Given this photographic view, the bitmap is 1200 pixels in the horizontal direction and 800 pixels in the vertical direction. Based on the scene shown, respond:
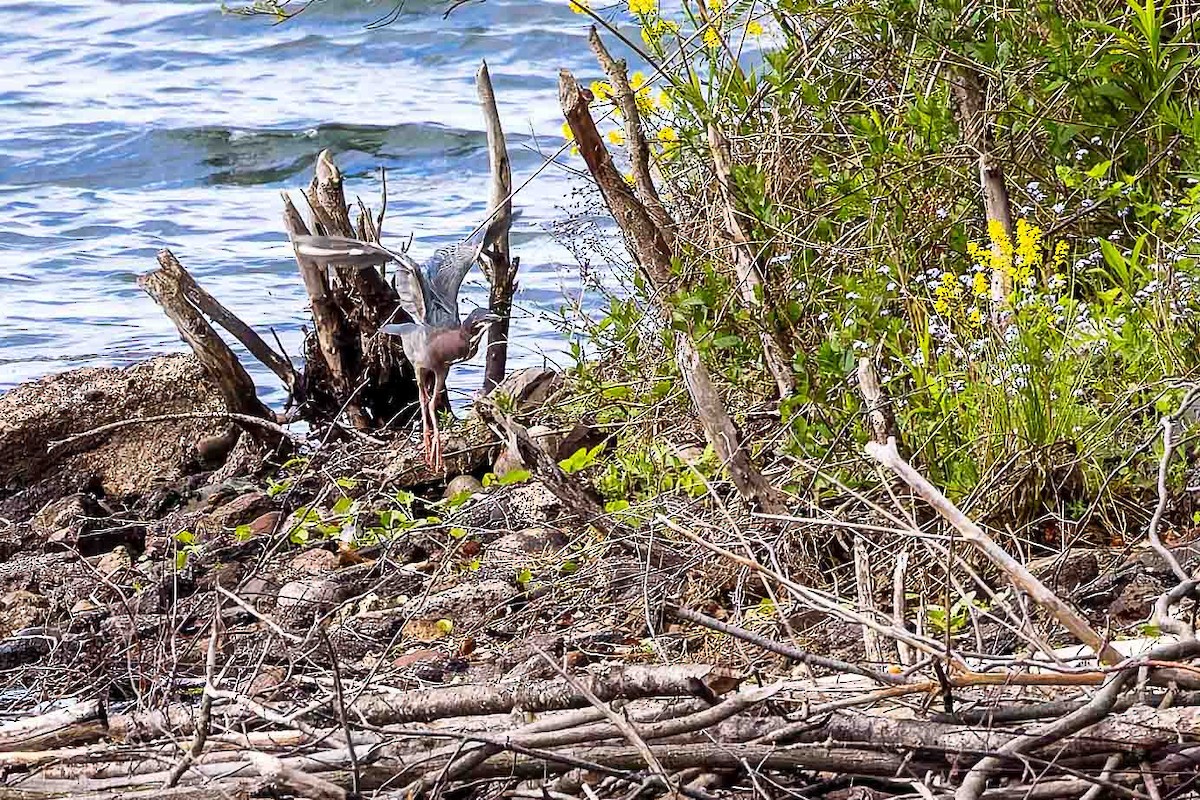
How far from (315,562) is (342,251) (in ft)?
4.07

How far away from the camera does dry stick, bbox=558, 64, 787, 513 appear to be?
3.70 meters

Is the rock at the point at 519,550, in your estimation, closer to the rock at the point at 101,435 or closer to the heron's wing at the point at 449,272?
the heron's wing at the point at 449,272

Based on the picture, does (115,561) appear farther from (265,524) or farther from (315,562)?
(315,562)

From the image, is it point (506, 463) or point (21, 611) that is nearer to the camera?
point (21, 611)

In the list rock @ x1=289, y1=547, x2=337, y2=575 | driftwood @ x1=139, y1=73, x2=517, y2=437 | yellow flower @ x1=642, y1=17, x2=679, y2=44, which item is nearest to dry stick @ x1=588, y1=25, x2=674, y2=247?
yellow flower @ x1=642, y1=17, x2=679, y2=44

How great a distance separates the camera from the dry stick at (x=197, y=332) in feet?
20.3

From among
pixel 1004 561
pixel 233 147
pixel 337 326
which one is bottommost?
pixel 337 326

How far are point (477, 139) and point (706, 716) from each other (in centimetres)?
1024

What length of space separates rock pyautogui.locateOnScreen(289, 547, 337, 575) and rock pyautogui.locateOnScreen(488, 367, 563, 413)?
3.50ft

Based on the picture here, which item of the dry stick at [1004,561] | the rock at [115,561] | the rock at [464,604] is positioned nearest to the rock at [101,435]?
the rock at [115,561]

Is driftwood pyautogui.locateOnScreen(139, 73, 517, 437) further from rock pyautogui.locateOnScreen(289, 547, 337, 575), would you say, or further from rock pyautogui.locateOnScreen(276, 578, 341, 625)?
rock pyautogui.locateOnScreen(276, 578, 341, 625)

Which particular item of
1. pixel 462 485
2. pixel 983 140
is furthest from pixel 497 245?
pixel 983 140

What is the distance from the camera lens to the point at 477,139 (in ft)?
39.5

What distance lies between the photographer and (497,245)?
6.09m
